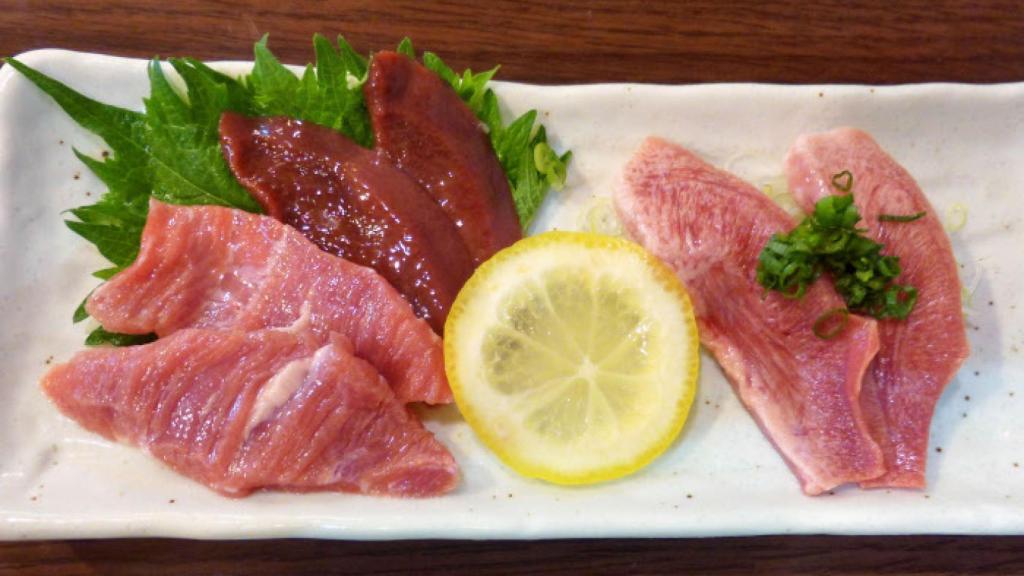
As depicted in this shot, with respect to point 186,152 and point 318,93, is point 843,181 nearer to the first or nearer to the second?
point 318,93

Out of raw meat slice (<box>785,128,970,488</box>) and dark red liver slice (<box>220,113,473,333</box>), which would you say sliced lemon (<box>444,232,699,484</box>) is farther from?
raw meat slice (<box>785,128,970,488</box>)

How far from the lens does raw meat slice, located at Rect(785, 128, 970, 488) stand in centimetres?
257

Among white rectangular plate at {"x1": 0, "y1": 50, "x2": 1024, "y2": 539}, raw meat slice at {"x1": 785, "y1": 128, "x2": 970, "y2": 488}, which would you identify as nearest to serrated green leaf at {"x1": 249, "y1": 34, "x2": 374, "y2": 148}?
white rectangular plate at {"x1": 0, "y1": 50, "x2": 1024, "y2": 539}

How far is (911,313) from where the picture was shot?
270 centimetres

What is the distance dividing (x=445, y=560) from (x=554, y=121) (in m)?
1.89

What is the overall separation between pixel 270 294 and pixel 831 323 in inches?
83.8

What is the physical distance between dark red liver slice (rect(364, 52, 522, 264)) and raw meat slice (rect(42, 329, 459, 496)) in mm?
732

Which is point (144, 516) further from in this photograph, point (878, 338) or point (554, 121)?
point (878, 338)

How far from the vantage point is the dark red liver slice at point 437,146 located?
2.70 m

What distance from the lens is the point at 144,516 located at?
7.23ft

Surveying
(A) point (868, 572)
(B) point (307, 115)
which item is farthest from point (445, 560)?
(B) point (307, 115)

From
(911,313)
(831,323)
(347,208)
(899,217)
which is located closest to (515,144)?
(347,208)

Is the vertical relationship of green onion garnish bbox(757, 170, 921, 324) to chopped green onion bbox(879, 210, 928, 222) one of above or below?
below

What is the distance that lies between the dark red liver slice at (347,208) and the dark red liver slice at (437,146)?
5.6 inches
